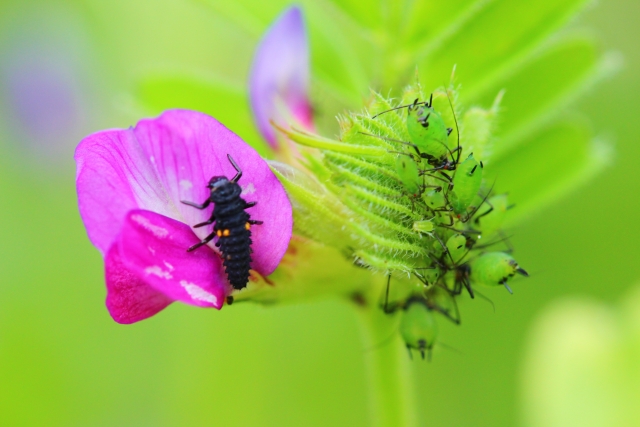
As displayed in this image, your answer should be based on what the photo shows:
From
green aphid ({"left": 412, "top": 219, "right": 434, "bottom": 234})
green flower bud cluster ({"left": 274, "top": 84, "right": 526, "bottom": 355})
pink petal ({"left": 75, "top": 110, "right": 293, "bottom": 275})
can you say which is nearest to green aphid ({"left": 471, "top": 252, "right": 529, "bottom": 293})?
green flower bud cluster ({"left": 274, "top": 84, "right": 526, "bottom": 355})

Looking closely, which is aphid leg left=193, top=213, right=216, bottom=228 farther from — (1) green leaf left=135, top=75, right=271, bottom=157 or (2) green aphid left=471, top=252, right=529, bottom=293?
(1) green leaf left=135, top=75, right=271, bottom=157

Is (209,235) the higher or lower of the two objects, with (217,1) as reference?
lower

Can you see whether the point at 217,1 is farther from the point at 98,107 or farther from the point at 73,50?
the point at 73,50

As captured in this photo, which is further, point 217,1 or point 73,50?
point 73,50

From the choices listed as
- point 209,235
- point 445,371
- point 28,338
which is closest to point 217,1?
point 209,235

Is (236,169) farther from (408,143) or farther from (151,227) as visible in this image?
(408,143)

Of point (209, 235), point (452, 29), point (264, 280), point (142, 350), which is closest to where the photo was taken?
point (209, 235)
